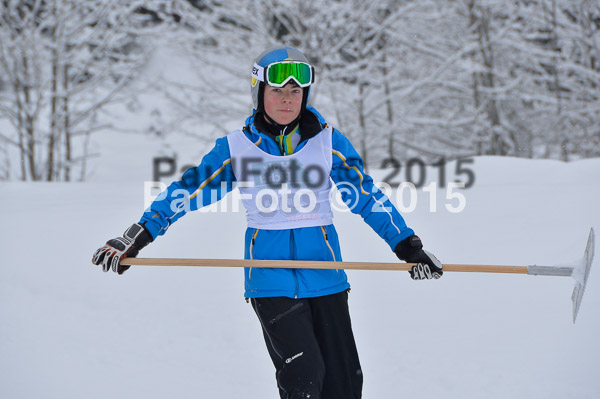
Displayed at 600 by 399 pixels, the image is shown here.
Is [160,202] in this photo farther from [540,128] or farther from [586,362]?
[540,128]

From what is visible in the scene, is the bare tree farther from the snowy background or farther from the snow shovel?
the snow shovel

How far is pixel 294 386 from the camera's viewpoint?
223 centimetres

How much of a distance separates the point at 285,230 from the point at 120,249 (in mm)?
647

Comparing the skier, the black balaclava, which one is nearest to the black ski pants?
the skier

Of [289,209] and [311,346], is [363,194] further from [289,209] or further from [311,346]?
[311,346]

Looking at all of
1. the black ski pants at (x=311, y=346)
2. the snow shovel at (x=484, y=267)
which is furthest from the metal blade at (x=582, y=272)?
the black ski pants at (x=311, y=346)

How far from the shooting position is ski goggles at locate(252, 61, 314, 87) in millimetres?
2422

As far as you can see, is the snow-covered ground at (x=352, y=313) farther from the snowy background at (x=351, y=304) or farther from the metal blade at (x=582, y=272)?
the metal blade at (x=582, y=272)

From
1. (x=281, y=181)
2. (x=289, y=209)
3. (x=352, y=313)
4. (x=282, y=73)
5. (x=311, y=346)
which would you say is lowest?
(x=352, y=313)

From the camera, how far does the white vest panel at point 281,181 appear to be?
2408 mm

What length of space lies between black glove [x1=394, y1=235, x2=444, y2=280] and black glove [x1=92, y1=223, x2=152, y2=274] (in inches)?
40.1

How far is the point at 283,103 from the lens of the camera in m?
2.43

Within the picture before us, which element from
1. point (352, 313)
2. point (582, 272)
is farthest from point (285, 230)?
point (352, 313)

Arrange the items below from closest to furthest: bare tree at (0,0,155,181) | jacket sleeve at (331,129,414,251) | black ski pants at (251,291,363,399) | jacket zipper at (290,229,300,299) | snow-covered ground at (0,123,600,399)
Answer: black ski pants at (251,291,363,399)
jacket zipper at (290,229,300,299)
jacket sleeve at (331,129,414,251)
snow-covered ground at (0,123,600,399)
bare tree at (0,0,155,181)
